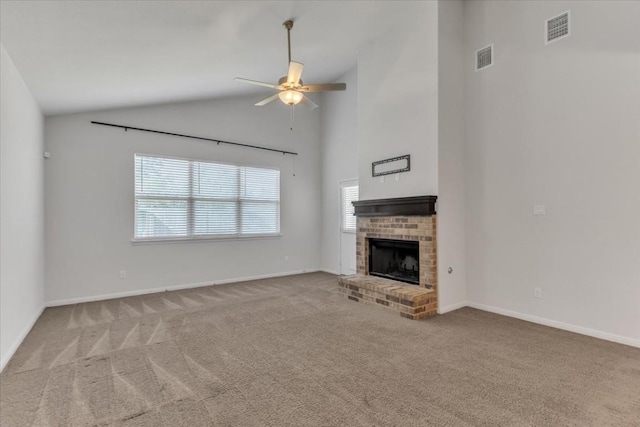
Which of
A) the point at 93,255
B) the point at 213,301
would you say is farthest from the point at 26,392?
the point at 93,255

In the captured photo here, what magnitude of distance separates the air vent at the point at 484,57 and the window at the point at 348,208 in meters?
3.03

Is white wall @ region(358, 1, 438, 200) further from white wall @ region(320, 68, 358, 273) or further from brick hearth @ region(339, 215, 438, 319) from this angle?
white wall @ region(320, 68, 358, 273)

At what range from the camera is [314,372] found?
8.36 feet

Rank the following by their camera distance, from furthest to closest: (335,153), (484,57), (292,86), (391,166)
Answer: (335,153)
(391,166)
(484,57)
(292,86)

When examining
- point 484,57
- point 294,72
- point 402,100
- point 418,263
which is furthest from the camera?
point 402,100

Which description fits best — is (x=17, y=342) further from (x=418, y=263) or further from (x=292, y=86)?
(x=418, y=263)

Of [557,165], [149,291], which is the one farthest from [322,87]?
[149,291]

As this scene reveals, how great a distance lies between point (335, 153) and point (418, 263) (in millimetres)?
3444

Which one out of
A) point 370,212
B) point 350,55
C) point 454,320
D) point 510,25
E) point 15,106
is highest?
point 350,55

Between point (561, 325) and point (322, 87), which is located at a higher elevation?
point (322, 87)

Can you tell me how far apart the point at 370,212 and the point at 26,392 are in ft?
14.1

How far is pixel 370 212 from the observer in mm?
5055

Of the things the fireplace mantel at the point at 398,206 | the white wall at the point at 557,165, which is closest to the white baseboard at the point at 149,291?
the fireplace mantel at the point at 398,206

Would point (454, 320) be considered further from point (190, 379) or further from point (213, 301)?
point (213, 301)
